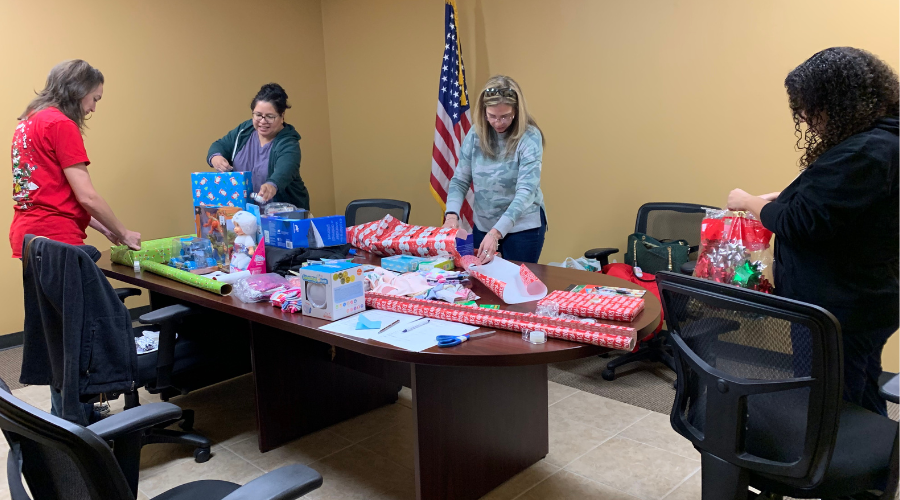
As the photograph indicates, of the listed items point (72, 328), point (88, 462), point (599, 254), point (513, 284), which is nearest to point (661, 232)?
point (599, 254)

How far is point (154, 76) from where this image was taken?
4.49 metres

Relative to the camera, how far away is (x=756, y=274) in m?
1.84

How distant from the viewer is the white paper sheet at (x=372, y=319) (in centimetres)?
172

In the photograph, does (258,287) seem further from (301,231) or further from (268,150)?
(268,150)

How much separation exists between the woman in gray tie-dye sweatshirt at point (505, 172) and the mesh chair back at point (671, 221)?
90cm

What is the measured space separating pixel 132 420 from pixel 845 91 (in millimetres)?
1836

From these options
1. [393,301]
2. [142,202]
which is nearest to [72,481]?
[393,301]

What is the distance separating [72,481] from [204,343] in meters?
1.70

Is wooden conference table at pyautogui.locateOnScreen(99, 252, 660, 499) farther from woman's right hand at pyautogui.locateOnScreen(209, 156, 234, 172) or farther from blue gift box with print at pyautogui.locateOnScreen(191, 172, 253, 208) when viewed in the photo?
woman's right hand at pyautogui.locateOnScreen(209, 156, 234, 172)

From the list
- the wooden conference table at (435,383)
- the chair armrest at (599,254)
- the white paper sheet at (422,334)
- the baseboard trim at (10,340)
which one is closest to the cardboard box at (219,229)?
the wooden conference table at (435,383)

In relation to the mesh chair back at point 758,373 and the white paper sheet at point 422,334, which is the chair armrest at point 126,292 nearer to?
the white paper sheet at point 422,334

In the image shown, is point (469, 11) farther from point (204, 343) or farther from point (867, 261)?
point (867, 261)

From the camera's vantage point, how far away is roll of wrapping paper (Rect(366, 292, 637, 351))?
5.09 ft

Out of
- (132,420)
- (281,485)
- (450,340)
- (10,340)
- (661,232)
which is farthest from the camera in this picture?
(10,340)
